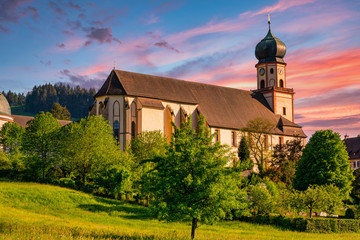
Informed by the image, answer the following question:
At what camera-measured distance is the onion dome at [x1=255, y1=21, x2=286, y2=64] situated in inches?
3302

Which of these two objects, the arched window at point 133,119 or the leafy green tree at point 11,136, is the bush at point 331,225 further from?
the leafy green tree at point 11,136

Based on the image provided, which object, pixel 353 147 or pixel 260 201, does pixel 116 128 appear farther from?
pixel 353 147

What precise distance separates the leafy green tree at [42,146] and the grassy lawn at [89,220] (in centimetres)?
622

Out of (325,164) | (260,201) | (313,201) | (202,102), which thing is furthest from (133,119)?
(313,201)

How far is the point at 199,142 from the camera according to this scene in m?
24.5

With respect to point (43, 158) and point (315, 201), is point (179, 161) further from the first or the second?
point (43, 158)

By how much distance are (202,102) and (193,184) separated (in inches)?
1996

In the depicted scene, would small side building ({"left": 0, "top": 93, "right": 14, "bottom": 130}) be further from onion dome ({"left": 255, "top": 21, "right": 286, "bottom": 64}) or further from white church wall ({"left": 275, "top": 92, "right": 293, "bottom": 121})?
white church wall ({"left": 275, "top": 92, "right": 293, "bottom": 121})

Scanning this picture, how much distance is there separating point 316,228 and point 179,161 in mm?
17931

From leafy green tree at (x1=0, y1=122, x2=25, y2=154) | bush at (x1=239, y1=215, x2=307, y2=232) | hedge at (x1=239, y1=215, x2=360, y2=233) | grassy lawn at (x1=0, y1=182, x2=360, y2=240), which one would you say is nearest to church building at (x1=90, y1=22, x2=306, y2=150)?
leafy green tree at (x1=0, y1=122, x2=25, y2=154)

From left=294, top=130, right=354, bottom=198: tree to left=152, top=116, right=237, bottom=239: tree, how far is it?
3149 centimetres

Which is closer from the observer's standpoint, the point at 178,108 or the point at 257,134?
the point at 178,108

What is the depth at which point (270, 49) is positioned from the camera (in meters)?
84.2

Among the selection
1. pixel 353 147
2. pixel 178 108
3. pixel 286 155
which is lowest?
pixel 286 155
